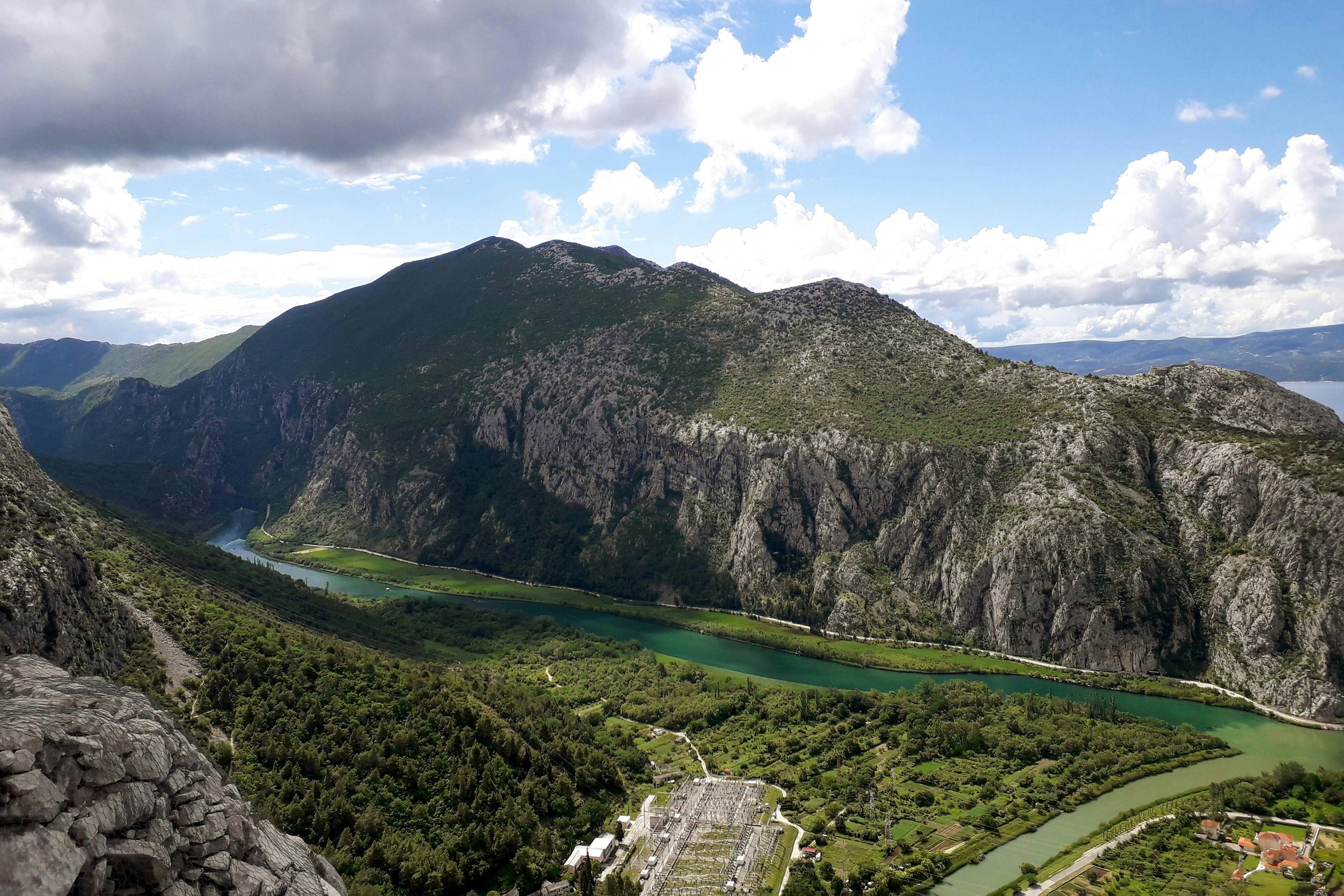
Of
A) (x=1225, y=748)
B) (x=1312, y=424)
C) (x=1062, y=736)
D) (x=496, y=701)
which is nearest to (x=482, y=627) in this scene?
(x=496, y=701)

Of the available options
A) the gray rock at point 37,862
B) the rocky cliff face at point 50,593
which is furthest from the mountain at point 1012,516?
the gray rock at point 37,862

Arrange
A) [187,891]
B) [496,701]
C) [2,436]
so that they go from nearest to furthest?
1. [187,891]
2. [2,436]
3. [496,701]

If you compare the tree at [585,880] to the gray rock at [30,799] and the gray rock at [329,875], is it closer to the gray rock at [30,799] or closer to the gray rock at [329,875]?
the gray rock at [329,875]

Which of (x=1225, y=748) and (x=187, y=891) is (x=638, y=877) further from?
(x=1225, y=748)

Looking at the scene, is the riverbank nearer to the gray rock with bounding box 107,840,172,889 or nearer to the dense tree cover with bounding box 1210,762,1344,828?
the dense tree cover with bounding box 1210,762,1344,828

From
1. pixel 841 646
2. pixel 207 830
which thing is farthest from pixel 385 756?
pixel 841 646
